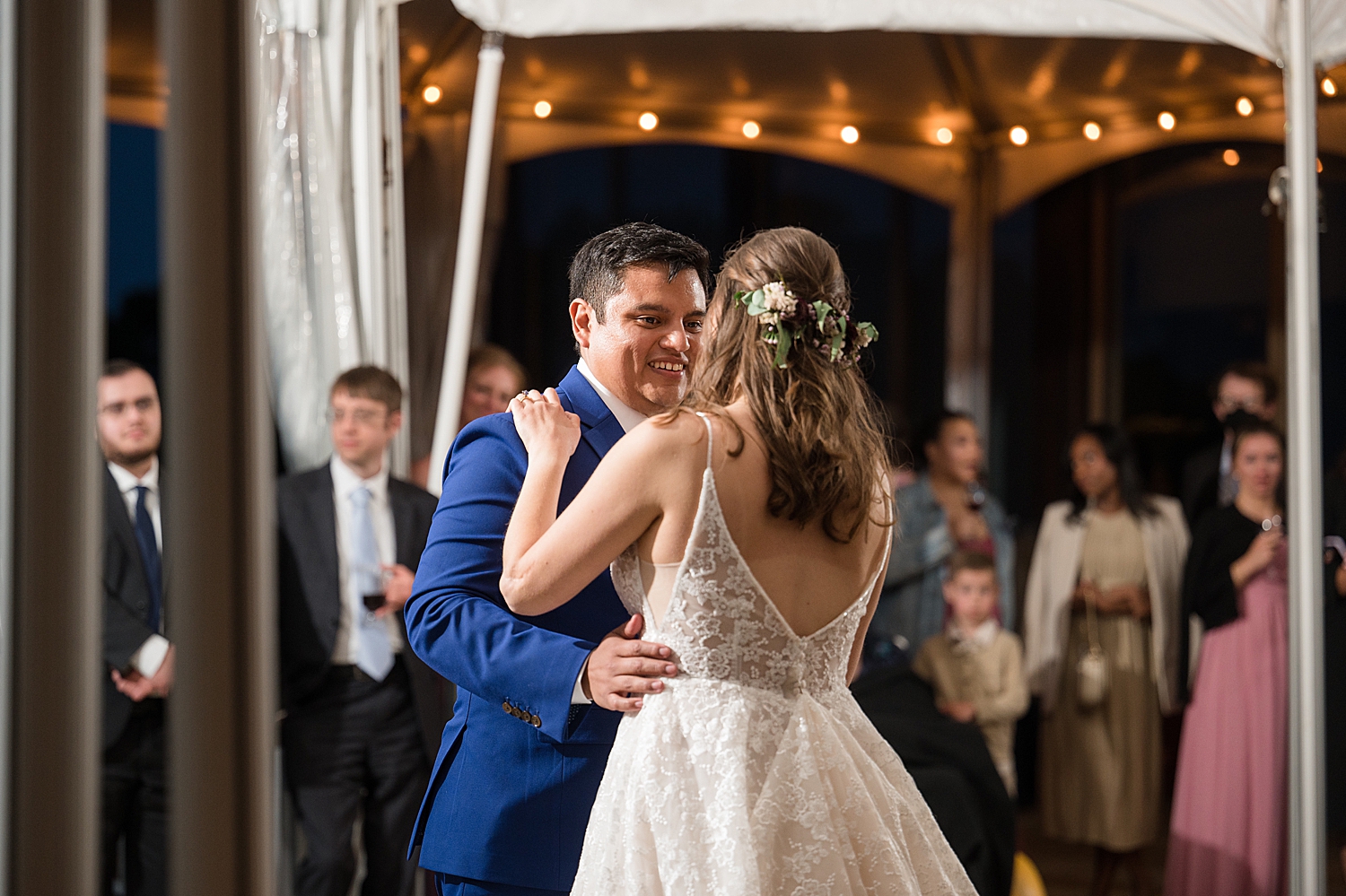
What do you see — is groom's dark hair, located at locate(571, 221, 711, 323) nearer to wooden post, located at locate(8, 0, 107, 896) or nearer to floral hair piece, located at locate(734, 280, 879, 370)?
floral hair piece, located at locate(734, 280, 879, 370)

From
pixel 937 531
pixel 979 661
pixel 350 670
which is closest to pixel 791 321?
pixel 350 670

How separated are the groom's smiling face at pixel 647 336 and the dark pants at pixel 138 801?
1920 mm

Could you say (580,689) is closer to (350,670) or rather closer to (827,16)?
(350,670)

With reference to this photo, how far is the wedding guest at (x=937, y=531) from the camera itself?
4.78 meters

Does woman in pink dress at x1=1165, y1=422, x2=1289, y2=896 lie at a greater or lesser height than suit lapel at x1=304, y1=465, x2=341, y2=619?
lesser

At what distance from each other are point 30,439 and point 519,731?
1109 mm

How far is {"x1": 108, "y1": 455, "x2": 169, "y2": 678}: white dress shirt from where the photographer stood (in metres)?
3.24

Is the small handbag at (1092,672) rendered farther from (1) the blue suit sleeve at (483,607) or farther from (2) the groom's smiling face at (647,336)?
(1) the blue suit sleeve at (483,607)

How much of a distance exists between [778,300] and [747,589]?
0.38 meters

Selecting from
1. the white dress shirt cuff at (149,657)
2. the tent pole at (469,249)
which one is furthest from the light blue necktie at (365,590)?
the white dress shirt cuff at (149,657)

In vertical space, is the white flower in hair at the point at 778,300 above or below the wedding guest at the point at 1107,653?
above

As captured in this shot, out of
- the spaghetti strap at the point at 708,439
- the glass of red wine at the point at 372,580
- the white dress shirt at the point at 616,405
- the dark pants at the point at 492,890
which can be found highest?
the white dress shirt at the point at 616,405

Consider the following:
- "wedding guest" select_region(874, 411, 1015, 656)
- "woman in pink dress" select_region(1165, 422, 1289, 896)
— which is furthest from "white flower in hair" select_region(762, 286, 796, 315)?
"wedding guest" select_region(874, 411, 1015, 656)

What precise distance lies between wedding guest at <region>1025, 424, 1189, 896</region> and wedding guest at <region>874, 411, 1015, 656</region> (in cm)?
26
